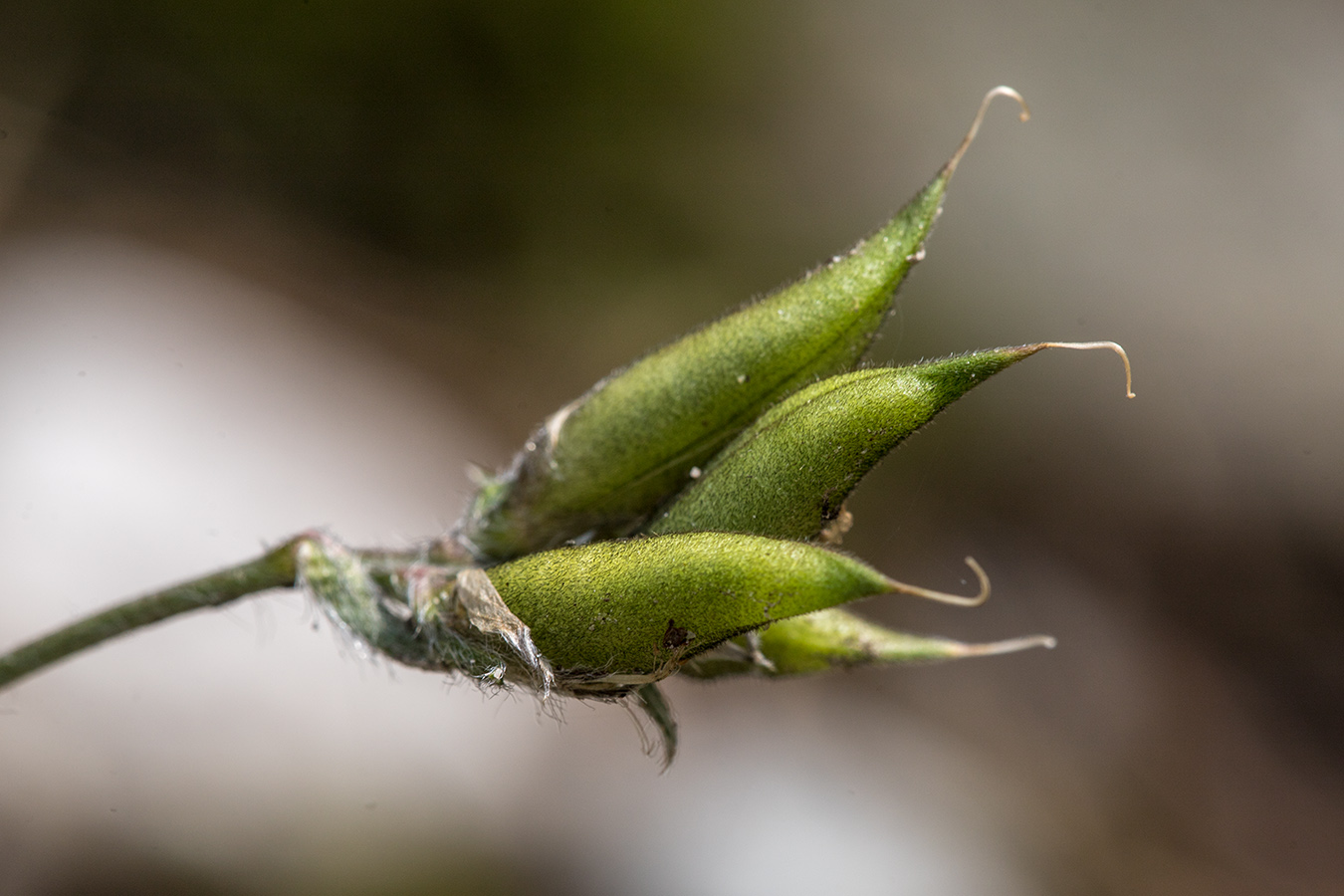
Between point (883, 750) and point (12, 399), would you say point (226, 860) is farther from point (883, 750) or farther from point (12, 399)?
point (883, 750)

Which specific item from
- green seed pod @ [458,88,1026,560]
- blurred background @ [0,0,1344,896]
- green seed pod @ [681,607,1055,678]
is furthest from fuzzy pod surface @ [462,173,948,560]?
blurred background @ [0,0,1344,896]

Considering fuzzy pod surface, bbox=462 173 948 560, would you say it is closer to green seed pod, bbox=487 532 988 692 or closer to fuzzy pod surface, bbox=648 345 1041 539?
fuzzy pod surface, bbox=648 345 1041 539

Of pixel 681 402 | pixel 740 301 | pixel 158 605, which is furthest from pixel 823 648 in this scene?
pixel 740 301

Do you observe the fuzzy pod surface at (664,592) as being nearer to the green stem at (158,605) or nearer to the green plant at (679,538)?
the green plant at (679,538)

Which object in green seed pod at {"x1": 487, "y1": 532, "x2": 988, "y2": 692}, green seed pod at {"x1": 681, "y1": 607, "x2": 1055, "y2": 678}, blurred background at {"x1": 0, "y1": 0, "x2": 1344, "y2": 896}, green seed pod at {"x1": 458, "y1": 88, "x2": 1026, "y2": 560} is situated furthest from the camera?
blurred background at {"x1": 0, "y1": 0, "x2": 1344, "y2": 896}

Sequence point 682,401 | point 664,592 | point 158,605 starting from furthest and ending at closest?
point 158,605 → point 682,401 → point 664,592

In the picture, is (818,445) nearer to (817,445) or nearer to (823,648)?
(817,445)

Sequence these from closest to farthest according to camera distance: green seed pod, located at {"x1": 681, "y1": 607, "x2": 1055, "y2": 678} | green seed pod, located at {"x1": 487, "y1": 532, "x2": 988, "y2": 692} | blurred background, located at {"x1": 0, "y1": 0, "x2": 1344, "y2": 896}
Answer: green seed pod, located at {"x1": 487, "y1": 532, "x2": 988, "y2": 692} → green seed pod, located at {"x1": 681, "y1": 607, "x2": 1055, "y2": 678} → blurred background, located at {"x1": 0, "y1": 0, "x2": 1344, "y2": 896}
